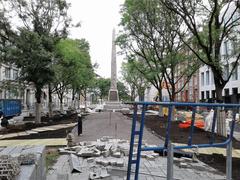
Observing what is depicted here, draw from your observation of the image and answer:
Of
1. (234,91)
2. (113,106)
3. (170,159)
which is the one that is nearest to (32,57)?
(170,159)

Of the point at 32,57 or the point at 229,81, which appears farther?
the point at 229,81

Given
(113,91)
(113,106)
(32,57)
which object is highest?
(32,57)

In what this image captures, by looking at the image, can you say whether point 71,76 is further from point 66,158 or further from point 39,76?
point 66,158

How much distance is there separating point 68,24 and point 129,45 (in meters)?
6.04

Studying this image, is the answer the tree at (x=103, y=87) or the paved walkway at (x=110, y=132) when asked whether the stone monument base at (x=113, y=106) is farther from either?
the tree at (x=103, y=87)

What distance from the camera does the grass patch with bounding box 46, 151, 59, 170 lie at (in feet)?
32.5

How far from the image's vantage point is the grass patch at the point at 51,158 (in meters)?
9.91

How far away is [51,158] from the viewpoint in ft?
35.6

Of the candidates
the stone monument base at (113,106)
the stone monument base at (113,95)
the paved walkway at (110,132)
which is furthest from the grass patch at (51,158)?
the stone monument base at (113,95)

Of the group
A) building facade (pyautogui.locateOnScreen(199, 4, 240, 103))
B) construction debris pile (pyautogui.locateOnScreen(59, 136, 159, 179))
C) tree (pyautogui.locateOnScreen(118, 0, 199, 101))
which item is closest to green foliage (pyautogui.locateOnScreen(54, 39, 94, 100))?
tree (pyautogui.locateOnScreen(118, 0, 199, 101))

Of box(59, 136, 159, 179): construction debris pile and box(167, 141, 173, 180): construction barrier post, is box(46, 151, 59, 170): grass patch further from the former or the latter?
box(167, 141, 173, 180): construction barrier post

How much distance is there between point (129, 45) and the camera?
31484mm

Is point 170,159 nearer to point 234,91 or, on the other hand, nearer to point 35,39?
point 35,39

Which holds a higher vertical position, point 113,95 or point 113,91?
point 113,91
